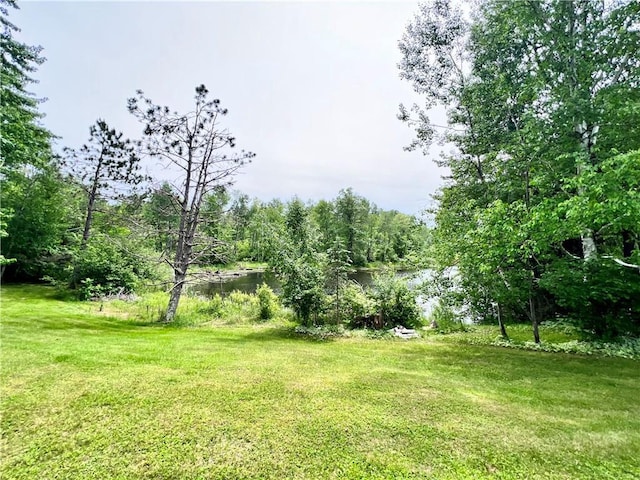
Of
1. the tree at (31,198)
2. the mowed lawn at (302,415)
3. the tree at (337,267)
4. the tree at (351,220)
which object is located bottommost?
the mowed lawn at (302,415)

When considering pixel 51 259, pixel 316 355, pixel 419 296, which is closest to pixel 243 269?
pixel 51 259

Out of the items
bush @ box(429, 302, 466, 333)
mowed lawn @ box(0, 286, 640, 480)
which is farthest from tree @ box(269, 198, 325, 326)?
bush @ box(429, 302, 466, 333)

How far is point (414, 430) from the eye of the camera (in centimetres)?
298

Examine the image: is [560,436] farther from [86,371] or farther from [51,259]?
[51,259]

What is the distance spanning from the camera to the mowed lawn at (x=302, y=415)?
243cm

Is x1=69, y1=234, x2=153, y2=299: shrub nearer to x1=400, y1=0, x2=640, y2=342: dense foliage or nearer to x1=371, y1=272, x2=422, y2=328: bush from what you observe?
x1=371, y1=272, x2=422, y2=328: bush

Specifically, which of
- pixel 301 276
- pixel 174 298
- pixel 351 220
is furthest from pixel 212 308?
pixel 351 220

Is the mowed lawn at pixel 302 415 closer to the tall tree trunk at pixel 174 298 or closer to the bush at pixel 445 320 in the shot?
the bush at pixel 445 320

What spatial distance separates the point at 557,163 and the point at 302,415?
795 cm

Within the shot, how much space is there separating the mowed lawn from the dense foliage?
1.93m

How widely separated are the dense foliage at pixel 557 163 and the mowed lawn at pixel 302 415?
1.93m

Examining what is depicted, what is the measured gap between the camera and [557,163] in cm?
708

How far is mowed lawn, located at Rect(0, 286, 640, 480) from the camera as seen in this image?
2430 mm

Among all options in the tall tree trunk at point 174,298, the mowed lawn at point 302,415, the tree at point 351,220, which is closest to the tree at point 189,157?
the tall tree trunk at point 174,298
